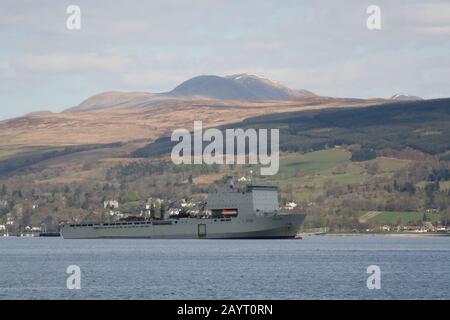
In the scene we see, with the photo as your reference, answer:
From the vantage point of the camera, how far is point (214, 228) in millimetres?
167625

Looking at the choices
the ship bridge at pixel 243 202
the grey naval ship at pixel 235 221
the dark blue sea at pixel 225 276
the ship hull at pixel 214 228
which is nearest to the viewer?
the dark blue sea at pixel 225 276

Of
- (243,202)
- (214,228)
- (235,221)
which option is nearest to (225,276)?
(243,202)

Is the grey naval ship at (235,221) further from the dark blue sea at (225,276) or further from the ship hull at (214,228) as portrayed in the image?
the dark blue sea at (225,276)

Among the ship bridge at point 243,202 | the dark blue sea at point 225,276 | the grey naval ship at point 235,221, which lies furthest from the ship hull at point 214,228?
the dark blue sea at point 225,276

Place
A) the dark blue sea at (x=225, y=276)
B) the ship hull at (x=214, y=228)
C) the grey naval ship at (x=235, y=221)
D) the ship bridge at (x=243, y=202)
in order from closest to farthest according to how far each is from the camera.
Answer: the dark blue sea at (x=225, y=276)
the ship hull at (x=214, y=228)
the grey naval ship at (x=235, y=221)
the ship bridge at (x=243, y=202)

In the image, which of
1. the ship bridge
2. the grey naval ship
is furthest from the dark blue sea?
the ship bridge

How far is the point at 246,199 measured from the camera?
164375 millimetres

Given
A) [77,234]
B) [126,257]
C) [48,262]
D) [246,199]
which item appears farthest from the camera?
[77,234]

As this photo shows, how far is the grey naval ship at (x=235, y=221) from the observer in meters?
164

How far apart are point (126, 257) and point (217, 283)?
131ft
